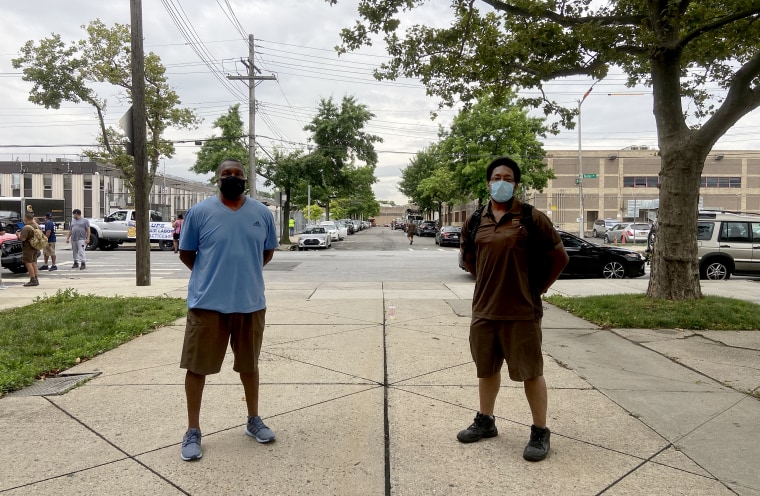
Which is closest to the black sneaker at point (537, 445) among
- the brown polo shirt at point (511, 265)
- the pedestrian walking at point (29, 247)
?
the brown polo shirt at point (511, 265)

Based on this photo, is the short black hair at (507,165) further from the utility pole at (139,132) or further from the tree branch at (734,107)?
the utility pole at (139,132)

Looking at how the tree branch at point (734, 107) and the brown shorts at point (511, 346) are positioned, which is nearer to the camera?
the brown shorts at point (511, 346)

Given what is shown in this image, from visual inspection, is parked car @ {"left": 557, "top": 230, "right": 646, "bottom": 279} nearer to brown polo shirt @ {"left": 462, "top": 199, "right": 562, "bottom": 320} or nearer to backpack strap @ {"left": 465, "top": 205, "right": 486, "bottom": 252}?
backpack strap @ {"left": 465, "top": 205, "right": 486, "bottom": 252}

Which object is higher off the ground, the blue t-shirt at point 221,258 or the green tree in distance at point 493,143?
the green tree in distance at point 493,143

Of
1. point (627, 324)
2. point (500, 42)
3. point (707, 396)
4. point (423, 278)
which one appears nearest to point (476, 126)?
point (423, 278)

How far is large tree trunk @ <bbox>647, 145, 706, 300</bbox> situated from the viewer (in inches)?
333

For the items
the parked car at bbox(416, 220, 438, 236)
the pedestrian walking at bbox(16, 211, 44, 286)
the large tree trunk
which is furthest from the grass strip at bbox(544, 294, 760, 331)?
the parked car at bbox(416, 220, 438, 236)

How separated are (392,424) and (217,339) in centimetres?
138

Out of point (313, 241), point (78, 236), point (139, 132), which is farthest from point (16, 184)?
point (139, 132)

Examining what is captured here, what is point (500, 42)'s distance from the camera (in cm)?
1077

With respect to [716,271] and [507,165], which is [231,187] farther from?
[716,271]

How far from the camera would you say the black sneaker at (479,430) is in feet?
11.8

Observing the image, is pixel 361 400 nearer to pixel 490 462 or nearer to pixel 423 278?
pixel 490 462

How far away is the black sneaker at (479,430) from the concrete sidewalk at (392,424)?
5 cm
